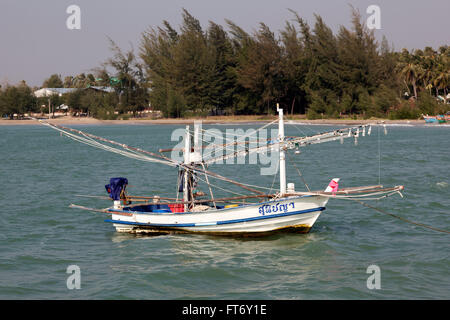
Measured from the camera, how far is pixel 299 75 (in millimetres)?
105312

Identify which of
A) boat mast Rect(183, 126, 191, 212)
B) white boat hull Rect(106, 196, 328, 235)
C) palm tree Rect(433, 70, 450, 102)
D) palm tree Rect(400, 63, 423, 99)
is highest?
palm tree Rect(400, 63, 423, 99)

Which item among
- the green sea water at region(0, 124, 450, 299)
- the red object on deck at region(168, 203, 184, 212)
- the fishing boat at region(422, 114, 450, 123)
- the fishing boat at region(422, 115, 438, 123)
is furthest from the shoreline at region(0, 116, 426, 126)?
the red object on deck at region(168, 203, 184, 212)

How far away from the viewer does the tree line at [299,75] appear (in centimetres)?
9619

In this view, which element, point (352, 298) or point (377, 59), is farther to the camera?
point (377, 59)

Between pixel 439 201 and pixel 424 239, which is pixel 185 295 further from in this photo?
pixel 439 201

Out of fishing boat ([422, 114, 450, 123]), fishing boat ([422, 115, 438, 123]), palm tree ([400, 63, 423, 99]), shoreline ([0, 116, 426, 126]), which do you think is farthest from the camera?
palm tree ([400, 63, 423, 99])

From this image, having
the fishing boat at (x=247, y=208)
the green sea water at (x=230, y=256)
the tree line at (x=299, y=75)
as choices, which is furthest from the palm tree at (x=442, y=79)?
the fishing boat at (x=247, y=208)

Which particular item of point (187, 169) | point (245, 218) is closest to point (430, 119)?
point (187, 169)

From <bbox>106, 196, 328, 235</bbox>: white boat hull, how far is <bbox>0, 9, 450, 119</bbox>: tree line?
76.1 metres

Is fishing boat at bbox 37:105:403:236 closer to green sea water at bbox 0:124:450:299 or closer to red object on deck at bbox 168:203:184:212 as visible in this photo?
red object on deck at bbox 168:203:184:212

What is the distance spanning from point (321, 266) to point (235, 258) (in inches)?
113

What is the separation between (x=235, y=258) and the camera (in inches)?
726

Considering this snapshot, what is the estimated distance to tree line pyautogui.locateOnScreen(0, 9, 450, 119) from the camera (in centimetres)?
9619
